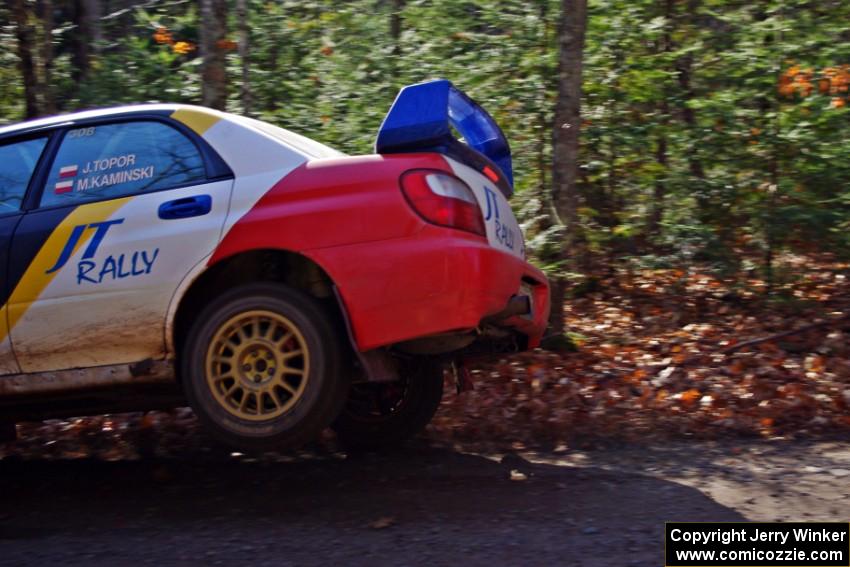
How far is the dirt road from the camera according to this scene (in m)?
3.85

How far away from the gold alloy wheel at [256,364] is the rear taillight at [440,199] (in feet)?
2.73

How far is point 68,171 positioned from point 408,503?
2.48 metres

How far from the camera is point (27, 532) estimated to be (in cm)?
440

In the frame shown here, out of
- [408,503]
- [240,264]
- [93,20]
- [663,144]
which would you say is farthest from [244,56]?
[408,503]

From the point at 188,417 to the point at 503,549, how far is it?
3.36 m

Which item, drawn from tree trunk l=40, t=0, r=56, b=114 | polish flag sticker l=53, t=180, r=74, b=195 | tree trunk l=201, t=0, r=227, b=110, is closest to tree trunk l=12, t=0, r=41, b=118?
tree trunk l=40, t=0, r=56, b=114

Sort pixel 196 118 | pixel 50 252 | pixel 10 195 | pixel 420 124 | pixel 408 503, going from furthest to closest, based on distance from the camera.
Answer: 1. pixel 10 195
2. pixel 196 118
3. pixel 50 252
4. pixel 420 124
5. pixel 408 503

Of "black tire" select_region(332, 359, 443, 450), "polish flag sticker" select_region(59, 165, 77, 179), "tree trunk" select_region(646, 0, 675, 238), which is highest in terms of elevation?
"polish flag sticker" select_region(59, 165, 77, 179)

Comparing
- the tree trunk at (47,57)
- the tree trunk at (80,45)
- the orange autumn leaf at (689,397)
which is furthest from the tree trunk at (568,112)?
the tree trunk at (80,45)

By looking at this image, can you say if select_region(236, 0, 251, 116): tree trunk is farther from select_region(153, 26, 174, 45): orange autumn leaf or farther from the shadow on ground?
the shadow on ground

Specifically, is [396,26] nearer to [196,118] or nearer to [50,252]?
[196,118]

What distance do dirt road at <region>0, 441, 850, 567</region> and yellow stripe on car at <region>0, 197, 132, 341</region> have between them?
1051mm

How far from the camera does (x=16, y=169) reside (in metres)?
5.14

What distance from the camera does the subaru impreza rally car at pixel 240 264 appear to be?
442cm
